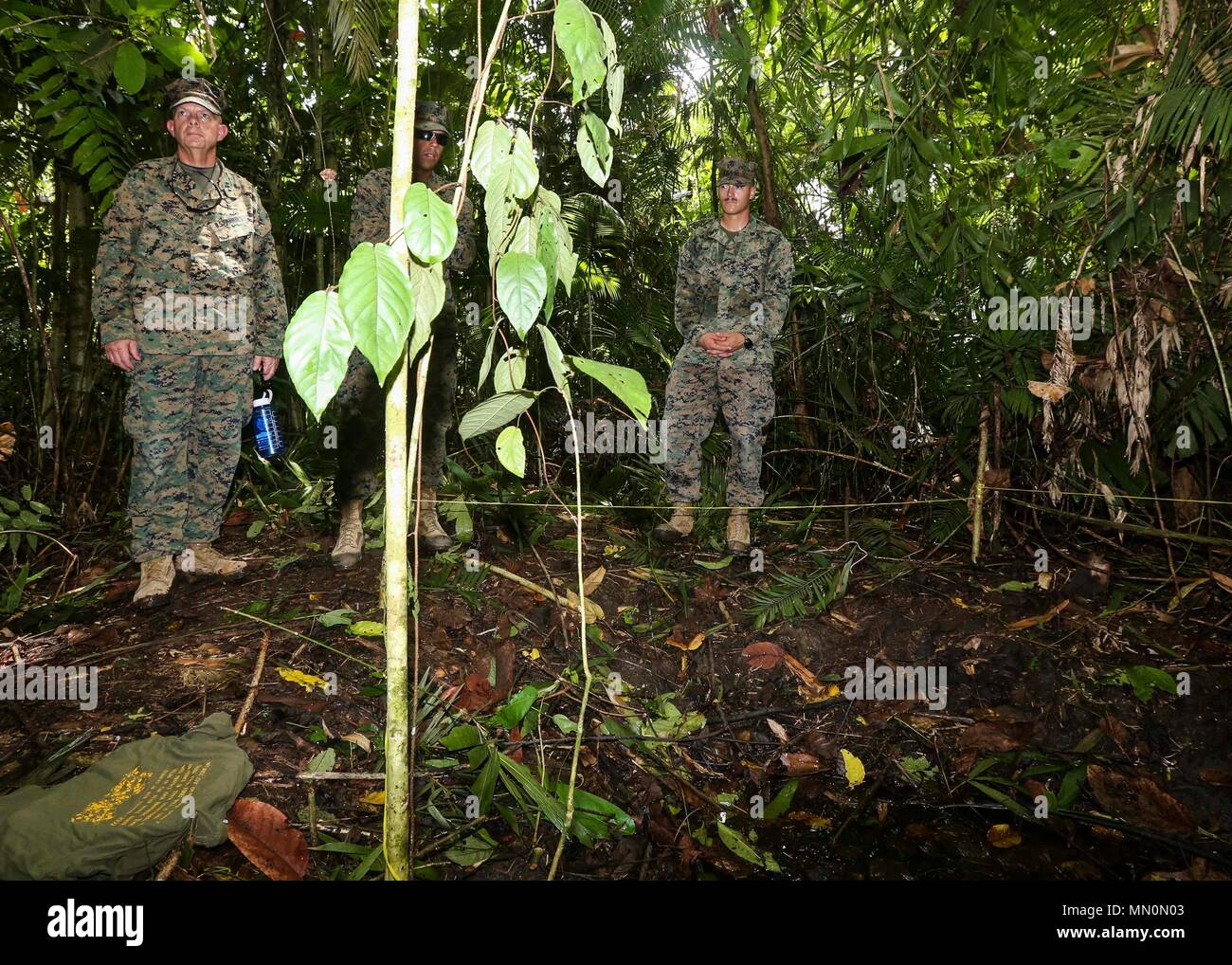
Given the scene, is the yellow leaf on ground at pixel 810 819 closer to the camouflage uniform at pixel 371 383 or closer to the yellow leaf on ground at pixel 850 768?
the yellow leaf on ground at pixel 850 768

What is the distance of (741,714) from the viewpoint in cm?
259

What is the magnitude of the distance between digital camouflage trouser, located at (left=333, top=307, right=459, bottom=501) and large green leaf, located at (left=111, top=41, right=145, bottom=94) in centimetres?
122

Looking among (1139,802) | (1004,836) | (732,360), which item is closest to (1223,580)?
(1139,802)

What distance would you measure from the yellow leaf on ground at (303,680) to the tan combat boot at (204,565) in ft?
3.48

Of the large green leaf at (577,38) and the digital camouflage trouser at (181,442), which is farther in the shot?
A: the digital camouflage trouser at (181,442)

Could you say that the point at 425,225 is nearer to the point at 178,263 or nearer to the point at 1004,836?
the point at 1004,836

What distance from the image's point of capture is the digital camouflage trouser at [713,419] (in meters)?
3.94

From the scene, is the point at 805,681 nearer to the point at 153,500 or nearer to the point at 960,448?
the point at 960,448

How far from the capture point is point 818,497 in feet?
15.7

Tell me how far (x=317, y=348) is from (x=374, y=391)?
8.10 feet

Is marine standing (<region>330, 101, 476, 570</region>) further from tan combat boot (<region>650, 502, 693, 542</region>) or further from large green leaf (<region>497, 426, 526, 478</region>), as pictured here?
large green leaf (<region>497, 426, 526, 478</region>)

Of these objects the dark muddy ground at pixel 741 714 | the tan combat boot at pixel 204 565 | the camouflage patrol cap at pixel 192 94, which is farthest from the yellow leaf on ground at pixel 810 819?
the camouflage patrol cap at pixel 192 94

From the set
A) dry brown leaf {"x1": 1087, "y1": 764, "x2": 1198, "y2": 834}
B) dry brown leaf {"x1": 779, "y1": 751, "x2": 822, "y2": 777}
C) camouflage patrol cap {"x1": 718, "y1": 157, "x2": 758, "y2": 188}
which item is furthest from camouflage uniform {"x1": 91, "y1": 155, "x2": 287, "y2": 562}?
dry brown leaf {"x1": 1087, "y1": 764, "x2": 1198, "y2": 834}

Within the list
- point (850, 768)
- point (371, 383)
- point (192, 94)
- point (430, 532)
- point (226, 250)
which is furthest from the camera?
point (430, 532)
